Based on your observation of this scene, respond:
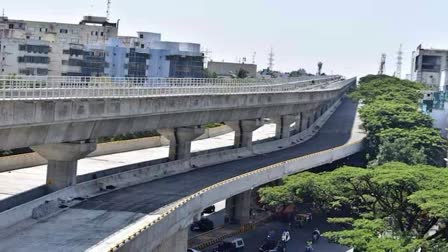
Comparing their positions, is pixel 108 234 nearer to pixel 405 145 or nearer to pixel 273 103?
pixel 273 103

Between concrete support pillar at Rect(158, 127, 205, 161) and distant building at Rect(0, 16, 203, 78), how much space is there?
48.1 metres

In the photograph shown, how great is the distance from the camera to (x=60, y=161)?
43.4 m

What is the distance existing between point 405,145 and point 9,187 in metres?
44.2

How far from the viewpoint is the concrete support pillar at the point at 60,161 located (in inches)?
1697

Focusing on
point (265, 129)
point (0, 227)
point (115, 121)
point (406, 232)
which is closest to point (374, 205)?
point (406, 232)

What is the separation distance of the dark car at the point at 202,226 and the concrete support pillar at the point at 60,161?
40.4 ft

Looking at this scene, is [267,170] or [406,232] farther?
[267,170]

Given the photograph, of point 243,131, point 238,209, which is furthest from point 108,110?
point 243,131

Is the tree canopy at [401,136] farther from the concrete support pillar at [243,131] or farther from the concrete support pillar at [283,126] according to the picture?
the concrete support pillar at [243,131]

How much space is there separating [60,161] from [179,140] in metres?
16.3

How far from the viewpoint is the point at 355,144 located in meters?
81.7

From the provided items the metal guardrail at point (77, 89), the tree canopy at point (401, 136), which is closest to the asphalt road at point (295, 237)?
the metal guardrail at point (77, 89)

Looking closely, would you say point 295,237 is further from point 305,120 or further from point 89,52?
point 89,52

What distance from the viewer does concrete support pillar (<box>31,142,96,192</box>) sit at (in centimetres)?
4309
